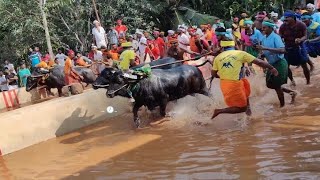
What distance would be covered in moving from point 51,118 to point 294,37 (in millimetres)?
5393

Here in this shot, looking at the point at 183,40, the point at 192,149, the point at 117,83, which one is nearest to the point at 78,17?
the point at 183,40

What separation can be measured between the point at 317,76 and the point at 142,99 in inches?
212

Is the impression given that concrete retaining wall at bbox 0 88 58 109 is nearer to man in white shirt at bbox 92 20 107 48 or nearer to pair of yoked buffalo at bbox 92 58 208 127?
man in white shirt at bbox 92 20 107 48

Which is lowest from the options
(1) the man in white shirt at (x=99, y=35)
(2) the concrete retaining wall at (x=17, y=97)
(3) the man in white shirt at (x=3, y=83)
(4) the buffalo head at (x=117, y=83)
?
(2) the concrete retaining wall at (x=17, y=97)

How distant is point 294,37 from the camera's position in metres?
10.2

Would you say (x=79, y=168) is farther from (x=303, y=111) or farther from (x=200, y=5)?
(x=200, y=5)

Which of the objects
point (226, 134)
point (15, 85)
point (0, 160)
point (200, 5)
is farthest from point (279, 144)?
point (200, 5)

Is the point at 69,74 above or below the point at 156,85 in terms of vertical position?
below

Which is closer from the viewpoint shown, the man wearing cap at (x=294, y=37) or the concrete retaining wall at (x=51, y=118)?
the concrete retaining wall at (x=51, y=118)

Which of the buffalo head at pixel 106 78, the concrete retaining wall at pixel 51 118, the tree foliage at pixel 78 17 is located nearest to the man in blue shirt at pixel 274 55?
the buffalo head at pixel 106 78

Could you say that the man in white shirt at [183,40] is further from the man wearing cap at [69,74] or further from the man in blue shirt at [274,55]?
the man in blue shirt at [274,55]

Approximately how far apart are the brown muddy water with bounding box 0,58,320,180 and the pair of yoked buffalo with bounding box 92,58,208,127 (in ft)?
1.45

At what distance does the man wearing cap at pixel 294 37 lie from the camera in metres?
10.1

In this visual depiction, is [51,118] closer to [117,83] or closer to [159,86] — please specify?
[117,83]
